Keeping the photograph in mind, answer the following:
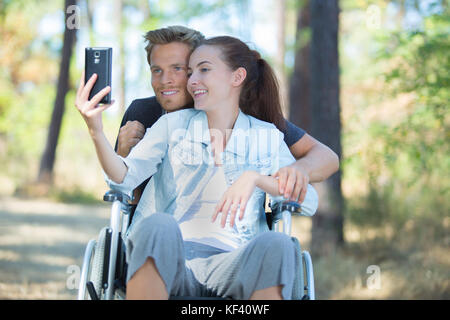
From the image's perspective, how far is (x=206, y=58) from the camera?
2.63 meters

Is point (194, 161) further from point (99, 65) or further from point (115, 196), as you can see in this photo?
point (99, 65)

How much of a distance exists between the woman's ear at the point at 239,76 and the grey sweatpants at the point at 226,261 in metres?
0.85

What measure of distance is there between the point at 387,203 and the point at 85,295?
482 cm

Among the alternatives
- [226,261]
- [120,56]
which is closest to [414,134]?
[226,261]

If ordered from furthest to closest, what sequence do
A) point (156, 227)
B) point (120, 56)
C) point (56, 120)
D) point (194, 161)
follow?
point (120, 56) → point (56, 120) → point (194, 161) → point (156, 227)

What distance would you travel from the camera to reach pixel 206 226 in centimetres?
243

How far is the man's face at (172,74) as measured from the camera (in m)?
2.80

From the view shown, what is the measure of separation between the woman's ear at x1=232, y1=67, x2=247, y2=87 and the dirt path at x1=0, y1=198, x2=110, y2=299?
8.49ft

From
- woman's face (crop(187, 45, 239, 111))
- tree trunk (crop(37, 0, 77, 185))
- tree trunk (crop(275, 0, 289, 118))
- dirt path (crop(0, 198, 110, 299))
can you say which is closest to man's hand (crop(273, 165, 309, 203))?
woman's face (crop(187, 45, 239, 111))

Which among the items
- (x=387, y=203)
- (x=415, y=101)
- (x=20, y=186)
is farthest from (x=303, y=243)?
(x=20, y=186)

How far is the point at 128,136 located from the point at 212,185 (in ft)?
1.66

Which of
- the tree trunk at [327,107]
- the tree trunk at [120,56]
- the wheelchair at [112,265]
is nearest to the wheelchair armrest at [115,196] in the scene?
the wheelchair at [112,265]

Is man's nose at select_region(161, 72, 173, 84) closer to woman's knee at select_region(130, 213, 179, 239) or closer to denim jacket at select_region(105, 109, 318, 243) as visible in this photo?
denim jacket at select_region(105, 109, 318, 243)

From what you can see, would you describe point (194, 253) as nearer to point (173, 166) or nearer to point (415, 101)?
point (173, 166)
